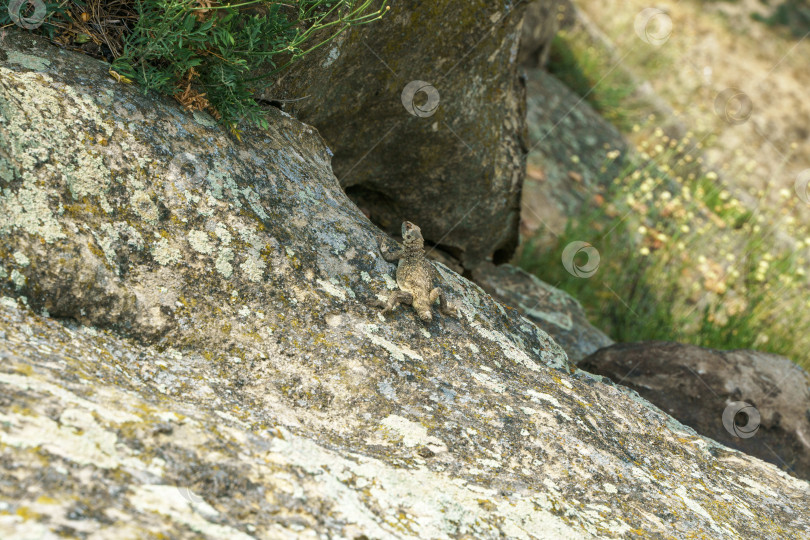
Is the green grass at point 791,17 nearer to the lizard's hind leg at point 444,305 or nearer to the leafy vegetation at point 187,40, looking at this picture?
the lizard's hind leg at point 444,305

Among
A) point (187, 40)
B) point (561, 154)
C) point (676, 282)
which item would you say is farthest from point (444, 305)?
point (561, 154)

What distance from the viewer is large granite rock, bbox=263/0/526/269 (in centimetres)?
434

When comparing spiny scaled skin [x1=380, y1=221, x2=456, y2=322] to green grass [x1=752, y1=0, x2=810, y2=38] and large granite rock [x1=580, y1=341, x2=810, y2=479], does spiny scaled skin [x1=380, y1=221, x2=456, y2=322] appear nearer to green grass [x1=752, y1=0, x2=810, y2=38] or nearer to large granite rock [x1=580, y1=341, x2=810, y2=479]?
large granite rock [x1=580, y1=341, x2=810, y2=479]

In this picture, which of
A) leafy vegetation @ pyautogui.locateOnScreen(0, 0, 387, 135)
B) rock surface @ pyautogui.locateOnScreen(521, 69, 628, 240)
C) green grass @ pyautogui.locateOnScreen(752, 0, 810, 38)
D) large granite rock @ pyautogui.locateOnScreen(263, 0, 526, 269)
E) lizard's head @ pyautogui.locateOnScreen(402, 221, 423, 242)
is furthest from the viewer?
green grass @ pyautogui.locateOnScreen(752, 0, 810, 38)

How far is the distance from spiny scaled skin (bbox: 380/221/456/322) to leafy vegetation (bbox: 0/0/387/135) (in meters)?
1.05

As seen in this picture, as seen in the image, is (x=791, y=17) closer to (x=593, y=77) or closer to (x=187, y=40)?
(x=593, y=77)

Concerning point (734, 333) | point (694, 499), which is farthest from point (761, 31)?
point (694, 499)

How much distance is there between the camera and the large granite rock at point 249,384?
2064 millimetres

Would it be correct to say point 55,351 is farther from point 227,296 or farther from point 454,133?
point 454,133

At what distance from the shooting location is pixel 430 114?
199 inches

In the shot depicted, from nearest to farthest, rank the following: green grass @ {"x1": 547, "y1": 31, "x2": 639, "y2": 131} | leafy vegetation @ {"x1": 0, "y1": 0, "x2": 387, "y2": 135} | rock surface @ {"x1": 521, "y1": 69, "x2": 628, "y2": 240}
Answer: leafy vegetation @ {"x1": 0, "y1": 0, "x2": 387, "y2": 135} < rock surface @ {"x1": 521, "y1": 69, "x2": 628, "y2": 240} < green grass @ {"x1": 547, "y1": 31, "x2": 639, "y2": 131}

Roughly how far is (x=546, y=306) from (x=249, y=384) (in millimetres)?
4046

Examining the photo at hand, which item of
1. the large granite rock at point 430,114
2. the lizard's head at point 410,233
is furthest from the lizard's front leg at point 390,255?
the large granite rock at point 430,114

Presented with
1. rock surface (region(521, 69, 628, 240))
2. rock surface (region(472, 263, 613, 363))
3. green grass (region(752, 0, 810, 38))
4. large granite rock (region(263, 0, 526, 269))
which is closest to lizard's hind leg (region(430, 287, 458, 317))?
large granite rock (region(263, 0, 526, 269))
